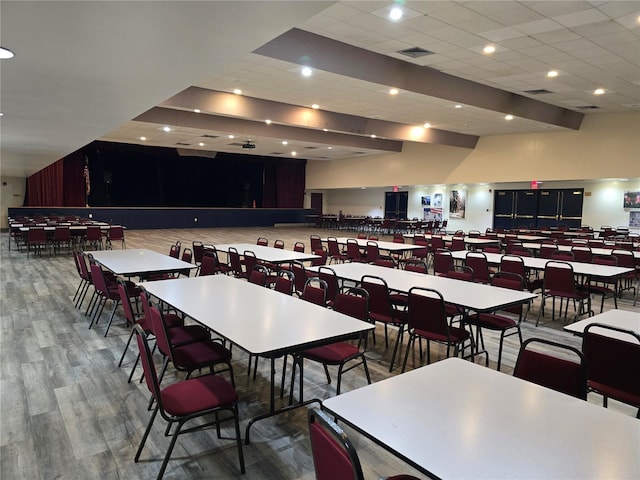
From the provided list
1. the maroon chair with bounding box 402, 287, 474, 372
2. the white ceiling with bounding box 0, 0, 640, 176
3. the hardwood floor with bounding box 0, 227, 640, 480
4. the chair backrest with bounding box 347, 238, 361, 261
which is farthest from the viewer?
the chair backrest with bounding box 347, 238, 361, 261

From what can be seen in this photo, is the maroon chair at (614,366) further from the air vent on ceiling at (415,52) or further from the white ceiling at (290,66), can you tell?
the air vent on ceiling at (415,52)

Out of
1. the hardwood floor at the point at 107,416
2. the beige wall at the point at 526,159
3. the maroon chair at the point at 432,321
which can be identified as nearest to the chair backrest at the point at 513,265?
the hardwood floor at the point at 107,416

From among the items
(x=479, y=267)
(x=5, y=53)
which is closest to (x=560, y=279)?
(x=479, y=267)

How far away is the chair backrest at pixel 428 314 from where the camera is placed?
377 cm

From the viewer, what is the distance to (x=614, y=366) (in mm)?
2812

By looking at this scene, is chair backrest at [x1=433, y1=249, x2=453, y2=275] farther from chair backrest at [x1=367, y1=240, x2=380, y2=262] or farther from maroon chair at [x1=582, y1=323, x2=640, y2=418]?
maroon chair at [x1=582, y1=323, x2=640, y2=418]

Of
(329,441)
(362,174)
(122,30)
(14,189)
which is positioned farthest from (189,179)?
(329,441)

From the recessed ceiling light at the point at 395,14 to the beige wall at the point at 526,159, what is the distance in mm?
10209

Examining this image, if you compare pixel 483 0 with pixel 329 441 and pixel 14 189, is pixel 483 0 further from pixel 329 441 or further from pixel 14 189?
pixel 14 189

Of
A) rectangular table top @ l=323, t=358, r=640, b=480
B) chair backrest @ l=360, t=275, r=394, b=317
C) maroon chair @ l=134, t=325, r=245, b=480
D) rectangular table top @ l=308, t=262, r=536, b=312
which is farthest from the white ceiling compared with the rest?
rectangular table top @ l=308, t=262, r=536, b=312

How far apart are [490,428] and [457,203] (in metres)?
19.0

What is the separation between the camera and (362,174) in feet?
72.1

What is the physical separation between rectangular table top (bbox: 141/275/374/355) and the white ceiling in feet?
6.17

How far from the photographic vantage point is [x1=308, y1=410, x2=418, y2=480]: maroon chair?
4.53 feet
